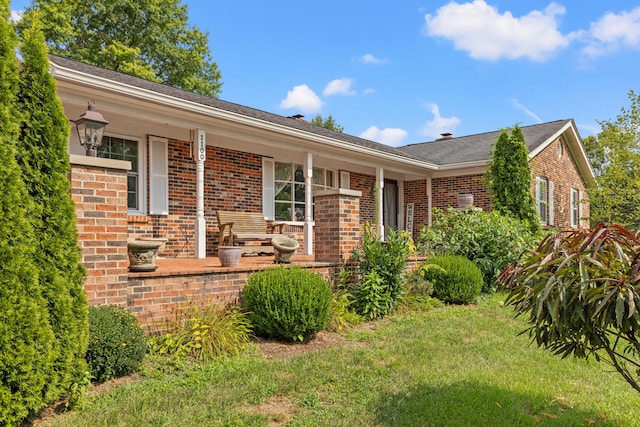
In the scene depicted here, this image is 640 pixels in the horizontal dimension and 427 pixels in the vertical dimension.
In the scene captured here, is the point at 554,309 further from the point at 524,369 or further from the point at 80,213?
the point at 80,213

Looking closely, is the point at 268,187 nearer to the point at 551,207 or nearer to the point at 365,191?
the point at 365,191

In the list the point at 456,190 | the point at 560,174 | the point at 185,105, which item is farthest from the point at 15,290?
the point at 560,174

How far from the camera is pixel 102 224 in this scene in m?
3.97

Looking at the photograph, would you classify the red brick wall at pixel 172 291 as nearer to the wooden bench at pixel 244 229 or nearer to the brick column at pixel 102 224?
the brick column at pixel 102 224

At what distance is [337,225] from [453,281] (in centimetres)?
240

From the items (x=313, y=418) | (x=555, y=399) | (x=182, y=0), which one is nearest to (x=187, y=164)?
(x=313, y=418)

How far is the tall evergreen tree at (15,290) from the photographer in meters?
2.65

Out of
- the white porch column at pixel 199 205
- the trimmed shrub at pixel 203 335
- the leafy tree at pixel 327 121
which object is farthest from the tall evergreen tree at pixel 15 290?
the leafy tree at pixel 327 121

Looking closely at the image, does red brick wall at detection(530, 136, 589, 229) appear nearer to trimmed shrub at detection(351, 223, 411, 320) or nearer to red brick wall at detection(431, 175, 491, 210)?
red brick wall at detection(431, 175, 491, 210)

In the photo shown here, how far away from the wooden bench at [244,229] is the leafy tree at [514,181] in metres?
5.63

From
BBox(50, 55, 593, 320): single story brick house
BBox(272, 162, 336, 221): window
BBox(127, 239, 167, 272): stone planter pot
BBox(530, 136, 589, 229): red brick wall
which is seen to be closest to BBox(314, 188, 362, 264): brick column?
BBox(50, 55, 593, 320): single story brick house

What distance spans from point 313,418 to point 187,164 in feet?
22.9

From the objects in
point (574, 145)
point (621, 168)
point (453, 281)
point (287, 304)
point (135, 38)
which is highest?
point (135, 38)

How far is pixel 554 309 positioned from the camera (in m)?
2.21
